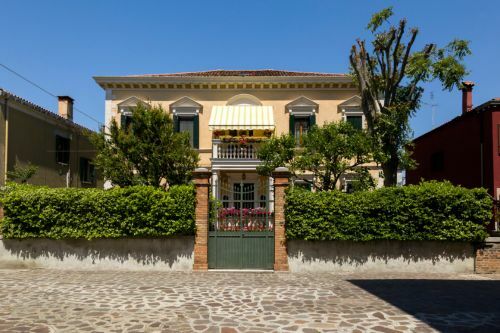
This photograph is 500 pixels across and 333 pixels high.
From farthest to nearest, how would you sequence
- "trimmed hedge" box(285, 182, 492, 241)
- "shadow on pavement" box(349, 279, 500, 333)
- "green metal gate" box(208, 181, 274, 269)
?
"green metal gate" box(208, 181, 274, 269), "trimmed hedge" box(285, 182, 492, 241), "shadow on pavement" box(349, 279, 500, 333)

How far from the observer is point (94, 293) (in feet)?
27.0

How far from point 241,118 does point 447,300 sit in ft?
41.8

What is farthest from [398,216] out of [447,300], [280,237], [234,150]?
[234,150]

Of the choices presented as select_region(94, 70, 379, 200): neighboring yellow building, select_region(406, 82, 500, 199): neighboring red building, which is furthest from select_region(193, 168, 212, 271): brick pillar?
select_region(406, 82, 500, 199): neighboring red building

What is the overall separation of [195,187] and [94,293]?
161 inches

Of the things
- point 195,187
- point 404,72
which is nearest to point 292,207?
point 195,187

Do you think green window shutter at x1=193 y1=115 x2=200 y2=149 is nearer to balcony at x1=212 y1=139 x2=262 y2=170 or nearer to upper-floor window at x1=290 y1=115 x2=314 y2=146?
balcony at x1=212 y1=139 x2=262 y2=170

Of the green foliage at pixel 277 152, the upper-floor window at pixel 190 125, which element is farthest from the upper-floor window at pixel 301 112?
the green foliage at pixel 277 152

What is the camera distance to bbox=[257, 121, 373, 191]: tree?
13.3m

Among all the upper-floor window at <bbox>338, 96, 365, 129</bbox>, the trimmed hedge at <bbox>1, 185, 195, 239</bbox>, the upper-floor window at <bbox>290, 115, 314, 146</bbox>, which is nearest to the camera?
the trimmed hedge at <bbox>1, 185, 195, 239</bbox>

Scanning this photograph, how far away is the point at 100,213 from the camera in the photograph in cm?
1109

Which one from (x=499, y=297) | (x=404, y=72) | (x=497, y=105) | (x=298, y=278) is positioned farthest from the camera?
(x=497, y=105)

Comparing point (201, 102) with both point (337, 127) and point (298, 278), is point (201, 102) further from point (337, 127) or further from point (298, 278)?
point (298, 278)

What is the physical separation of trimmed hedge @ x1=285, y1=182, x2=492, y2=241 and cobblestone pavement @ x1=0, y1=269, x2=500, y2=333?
3.96 feet
